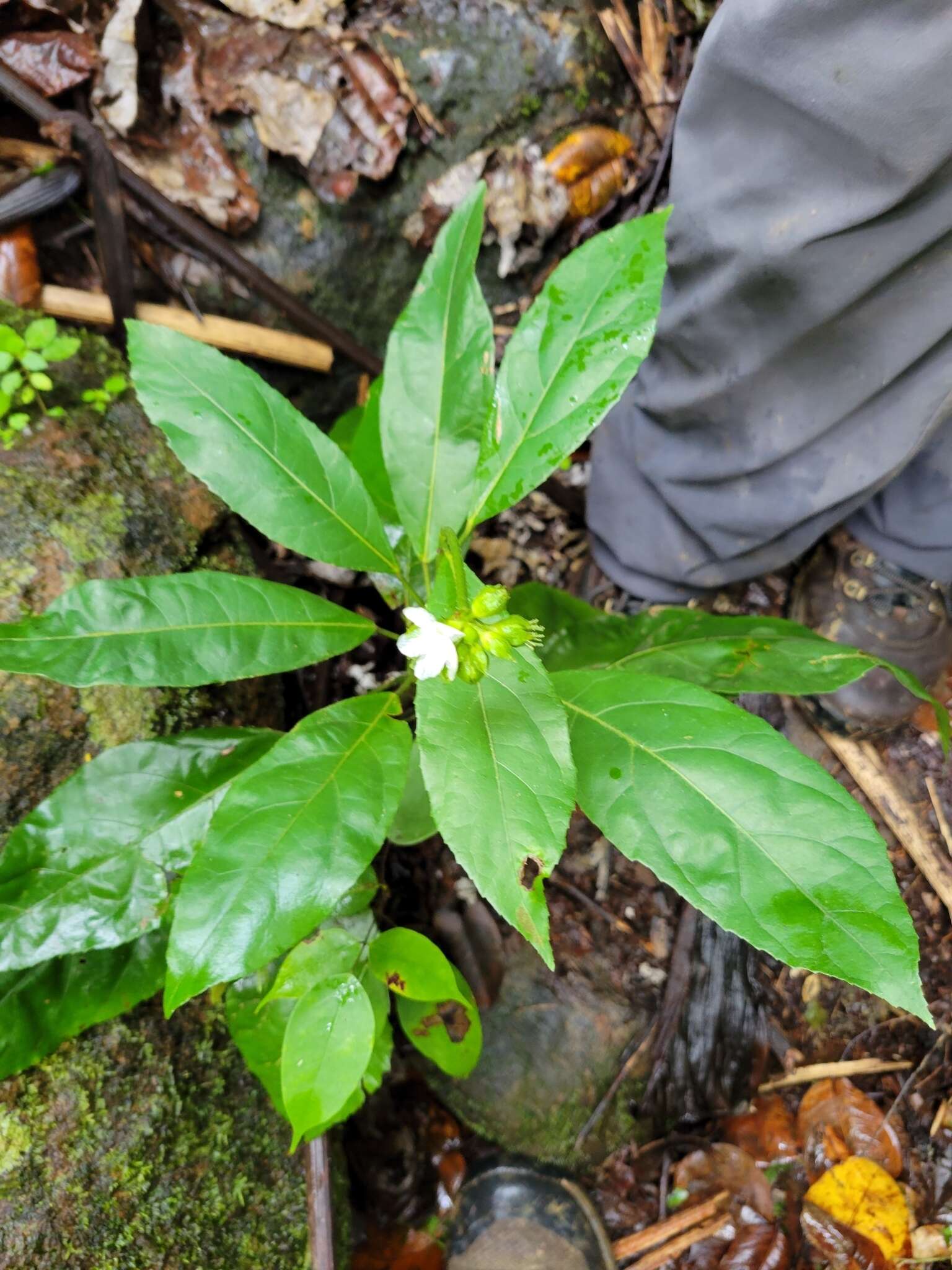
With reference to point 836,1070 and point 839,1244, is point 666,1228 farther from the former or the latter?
point 836,1070

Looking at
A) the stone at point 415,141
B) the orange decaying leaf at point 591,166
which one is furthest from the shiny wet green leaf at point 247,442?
the orange decaying leaf at point 591,166

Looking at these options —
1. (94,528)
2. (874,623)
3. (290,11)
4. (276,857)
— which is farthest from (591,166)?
(276,857)

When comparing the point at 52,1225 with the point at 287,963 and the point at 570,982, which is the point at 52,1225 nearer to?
→ the point at 287,963

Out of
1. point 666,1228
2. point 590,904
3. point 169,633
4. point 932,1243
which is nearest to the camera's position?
point 169,633

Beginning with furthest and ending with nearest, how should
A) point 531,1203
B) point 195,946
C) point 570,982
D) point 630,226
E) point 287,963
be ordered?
point 570,982 → point 531,1203 → point 287,963 → point 630,226 → point 195,946

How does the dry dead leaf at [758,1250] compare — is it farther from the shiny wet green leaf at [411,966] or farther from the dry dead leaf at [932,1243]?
the shiny wet green leaf at [411,966]

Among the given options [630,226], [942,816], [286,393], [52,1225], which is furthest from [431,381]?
[942,816]
